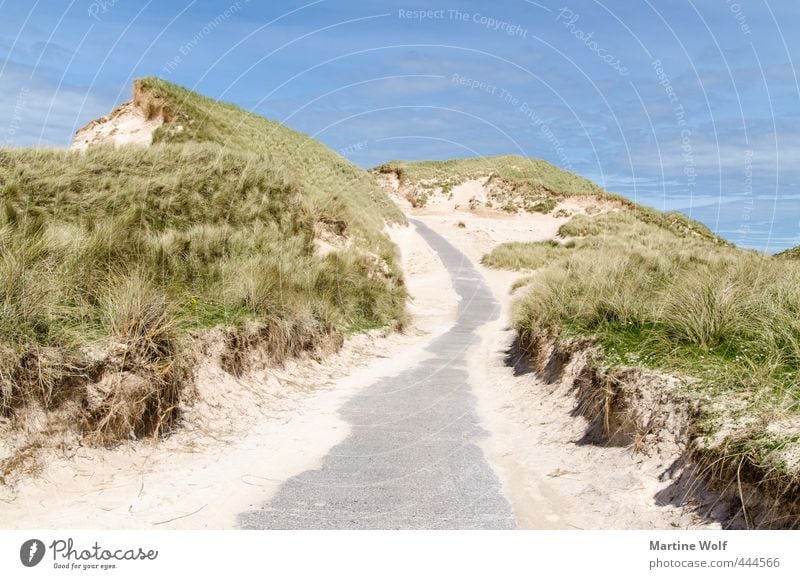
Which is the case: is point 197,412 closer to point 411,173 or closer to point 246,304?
point 246,304

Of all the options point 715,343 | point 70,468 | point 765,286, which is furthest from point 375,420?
point 765,286

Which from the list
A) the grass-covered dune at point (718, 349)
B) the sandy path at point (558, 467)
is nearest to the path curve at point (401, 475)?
the sandy path at point (558, 467)

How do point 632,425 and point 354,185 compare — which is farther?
point 354,185

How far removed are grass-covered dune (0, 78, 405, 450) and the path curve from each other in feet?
6.75

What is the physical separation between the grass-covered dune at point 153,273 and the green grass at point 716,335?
5.08 meters

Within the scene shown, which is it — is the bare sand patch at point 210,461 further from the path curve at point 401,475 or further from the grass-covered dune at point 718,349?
the grass-covered dune at point 718,349

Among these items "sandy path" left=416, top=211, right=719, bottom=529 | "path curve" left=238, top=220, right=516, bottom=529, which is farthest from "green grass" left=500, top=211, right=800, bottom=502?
"path curve" left=238, top=220, right=516, bottom=529

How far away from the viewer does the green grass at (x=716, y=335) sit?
14.4ft

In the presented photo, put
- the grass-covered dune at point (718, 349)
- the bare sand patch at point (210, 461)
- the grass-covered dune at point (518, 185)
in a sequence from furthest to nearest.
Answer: the grass-covered dune at point (518, 185)
the bare sand patch at point (210, 461)
the grass-covered dune at point (718, 349)

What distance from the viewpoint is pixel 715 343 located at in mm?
6465

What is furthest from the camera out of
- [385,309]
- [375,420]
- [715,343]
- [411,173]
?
[411,173]

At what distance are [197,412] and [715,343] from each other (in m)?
6.07

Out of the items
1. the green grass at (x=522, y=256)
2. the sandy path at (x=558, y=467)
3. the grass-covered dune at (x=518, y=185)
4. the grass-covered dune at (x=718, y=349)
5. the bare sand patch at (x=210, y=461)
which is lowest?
the sandy path at (x=558, y=467)

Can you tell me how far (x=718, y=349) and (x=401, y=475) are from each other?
364 cm
